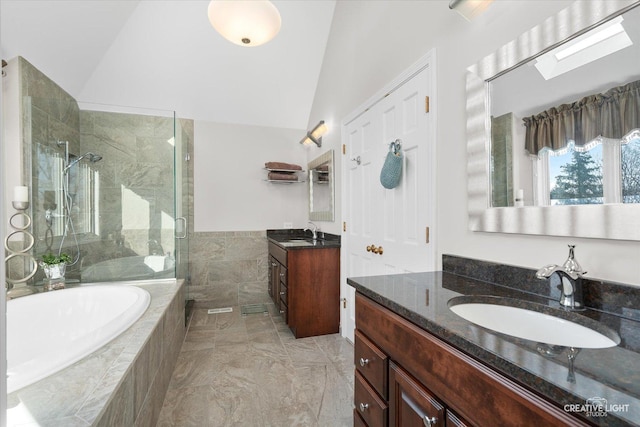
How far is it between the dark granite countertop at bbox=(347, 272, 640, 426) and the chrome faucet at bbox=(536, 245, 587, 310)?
0.12 feet

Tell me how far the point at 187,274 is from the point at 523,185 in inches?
134

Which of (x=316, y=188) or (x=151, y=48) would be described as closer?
(x=151, y=48)

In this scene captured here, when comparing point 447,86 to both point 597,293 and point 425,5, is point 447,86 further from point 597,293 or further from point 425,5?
point 597,293

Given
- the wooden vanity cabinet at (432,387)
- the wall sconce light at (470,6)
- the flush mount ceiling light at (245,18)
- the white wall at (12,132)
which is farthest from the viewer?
the white wall at (12,132)

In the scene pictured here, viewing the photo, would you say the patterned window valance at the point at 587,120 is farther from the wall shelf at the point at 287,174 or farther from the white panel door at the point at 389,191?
the wall shelf at the point at 287,174

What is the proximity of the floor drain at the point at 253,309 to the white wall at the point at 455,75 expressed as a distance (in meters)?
2.58

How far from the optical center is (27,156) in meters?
2.29

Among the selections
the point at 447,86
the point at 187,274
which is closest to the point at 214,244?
the point at 187,274

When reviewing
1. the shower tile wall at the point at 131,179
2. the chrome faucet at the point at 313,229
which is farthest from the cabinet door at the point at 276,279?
the shower tile wall at the point at 131,179

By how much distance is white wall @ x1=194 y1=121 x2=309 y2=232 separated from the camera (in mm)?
3719

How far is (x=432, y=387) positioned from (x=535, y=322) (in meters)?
0.42

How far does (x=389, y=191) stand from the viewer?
2.09m

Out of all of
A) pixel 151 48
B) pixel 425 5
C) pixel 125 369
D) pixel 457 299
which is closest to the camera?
pixel 457 299

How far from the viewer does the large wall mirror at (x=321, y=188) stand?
3.15 metres
